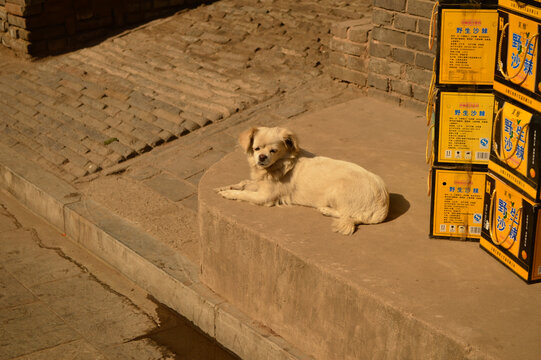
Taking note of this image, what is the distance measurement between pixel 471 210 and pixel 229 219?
1.66 meters

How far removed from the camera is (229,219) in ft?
17.5

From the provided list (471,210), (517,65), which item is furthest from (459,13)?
(471,210)

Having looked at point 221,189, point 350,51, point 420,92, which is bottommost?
point 221,189

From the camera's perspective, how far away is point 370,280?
455 cm

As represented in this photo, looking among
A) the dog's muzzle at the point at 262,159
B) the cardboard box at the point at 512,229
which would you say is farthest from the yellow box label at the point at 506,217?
the dog's muzzle at the point at 262,159

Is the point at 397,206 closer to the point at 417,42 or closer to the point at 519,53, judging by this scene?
the point at 519,53

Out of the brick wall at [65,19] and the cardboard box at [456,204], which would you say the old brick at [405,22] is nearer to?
the cardboard box at [456,204]

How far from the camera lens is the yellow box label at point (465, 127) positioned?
4809 mm

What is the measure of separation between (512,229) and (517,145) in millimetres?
526

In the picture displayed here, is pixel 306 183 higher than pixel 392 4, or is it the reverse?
pixel 392 4

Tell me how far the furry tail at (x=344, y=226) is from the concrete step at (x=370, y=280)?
0.06m

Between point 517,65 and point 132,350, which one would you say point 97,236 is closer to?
point 132,350

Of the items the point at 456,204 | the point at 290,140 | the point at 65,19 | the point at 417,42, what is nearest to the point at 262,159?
the point at 290,140

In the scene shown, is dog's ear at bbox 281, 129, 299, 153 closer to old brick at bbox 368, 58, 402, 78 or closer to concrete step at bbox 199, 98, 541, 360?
concrete step at bbox 199, 98, 541, 360
